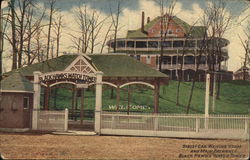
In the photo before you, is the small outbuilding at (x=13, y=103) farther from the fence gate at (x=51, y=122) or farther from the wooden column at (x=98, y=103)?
the wooden column at (x=98, y=103)

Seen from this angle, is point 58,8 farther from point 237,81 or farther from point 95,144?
point 237,81

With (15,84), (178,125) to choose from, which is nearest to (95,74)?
(15,84)

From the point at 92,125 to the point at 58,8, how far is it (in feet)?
24.5

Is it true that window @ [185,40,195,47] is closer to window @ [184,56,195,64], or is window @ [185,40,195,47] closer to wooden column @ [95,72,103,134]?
window @ [184,56,195,64]

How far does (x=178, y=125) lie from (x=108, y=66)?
20.1 ft

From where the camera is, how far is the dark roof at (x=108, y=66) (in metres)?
22.3

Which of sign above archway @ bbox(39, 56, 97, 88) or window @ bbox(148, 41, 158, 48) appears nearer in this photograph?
sign above archway @ bbox(39, 56, 97, 88)

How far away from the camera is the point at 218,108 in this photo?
24.6m

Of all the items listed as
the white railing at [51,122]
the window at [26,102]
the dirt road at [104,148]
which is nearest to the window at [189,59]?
the dirt road at [104,148]

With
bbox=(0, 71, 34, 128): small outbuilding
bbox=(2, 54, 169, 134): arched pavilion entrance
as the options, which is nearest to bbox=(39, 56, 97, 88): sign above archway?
bbox=(2, 54, 169, 134): arched pavilion entrance

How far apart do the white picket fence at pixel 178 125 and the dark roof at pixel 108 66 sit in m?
2.94

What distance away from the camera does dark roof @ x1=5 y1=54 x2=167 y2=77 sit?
22281 millimetres

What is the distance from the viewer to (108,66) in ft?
77.3

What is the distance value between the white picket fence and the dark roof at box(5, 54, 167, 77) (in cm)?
294
